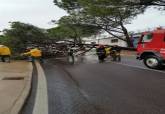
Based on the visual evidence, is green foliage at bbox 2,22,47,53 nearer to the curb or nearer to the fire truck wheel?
the fire truck wheel

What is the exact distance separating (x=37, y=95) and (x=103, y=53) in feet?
54.2

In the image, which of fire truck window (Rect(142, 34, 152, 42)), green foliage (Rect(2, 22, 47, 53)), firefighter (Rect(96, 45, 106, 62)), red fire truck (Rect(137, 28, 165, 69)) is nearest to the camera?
red fire truck (Rect(137, 28, 165, 69))

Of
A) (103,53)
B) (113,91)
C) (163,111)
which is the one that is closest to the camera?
(163,111)

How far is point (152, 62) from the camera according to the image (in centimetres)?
1719

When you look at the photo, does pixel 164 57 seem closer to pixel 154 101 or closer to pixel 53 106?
pixel 154 101

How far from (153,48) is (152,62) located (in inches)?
31.7

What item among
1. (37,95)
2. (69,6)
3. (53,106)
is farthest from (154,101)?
(69,6)

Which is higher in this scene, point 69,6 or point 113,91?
point 69,6

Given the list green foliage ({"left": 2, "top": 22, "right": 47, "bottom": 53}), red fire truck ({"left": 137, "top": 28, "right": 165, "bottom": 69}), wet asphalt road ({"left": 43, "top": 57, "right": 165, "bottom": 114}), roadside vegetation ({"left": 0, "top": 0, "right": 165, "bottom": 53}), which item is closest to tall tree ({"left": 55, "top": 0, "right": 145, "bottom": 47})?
roadside vegetation ({"left": 0, "top": 0, "right": 165, "bottom": 53})

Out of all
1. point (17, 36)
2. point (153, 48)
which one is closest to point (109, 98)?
point (153, 48)

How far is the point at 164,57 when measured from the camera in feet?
53.2

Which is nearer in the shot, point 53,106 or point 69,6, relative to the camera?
point 53,106

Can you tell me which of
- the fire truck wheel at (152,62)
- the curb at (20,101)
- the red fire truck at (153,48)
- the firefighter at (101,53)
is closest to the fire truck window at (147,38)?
the red fire truck at (153,48)

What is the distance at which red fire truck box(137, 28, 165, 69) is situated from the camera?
643 inches
